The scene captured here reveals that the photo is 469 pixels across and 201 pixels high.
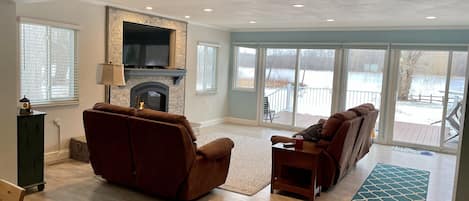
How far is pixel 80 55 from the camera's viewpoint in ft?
17.4

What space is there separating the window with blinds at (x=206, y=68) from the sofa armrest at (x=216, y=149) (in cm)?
423

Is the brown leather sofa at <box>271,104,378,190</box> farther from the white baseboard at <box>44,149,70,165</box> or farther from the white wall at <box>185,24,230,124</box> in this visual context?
the white wall at <box>185,24,230,124</box>

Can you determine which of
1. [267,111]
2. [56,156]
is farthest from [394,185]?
[56,156]

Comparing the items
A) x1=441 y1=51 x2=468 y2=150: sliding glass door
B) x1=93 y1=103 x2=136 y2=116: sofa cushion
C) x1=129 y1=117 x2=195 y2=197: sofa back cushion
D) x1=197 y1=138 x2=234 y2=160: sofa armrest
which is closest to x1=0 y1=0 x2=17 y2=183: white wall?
x1=93 y1=103 x2=136 y2=116: sofa cushion

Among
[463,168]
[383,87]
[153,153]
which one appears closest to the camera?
[463,168]

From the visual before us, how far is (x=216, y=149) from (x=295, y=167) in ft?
2.99

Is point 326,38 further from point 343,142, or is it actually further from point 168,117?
point 168,117

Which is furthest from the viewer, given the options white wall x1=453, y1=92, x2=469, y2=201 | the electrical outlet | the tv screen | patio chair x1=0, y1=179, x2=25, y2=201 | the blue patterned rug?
the tv screen

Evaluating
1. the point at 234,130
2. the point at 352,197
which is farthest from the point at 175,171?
the point at 234,130

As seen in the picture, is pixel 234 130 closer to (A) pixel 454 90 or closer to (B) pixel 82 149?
(B) pixel 82 149

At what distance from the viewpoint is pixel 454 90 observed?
22.1 feet

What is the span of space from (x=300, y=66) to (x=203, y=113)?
2456 mm

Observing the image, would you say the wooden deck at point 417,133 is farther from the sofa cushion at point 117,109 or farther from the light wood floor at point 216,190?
the sofa cushion at point 117,109

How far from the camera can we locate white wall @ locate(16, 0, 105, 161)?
195 inches
